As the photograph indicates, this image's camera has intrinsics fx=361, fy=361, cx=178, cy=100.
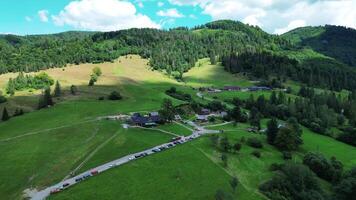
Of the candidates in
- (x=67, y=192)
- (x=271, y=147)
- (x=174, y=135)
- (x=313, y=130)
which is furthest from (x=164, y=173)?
(x=313, y=130)

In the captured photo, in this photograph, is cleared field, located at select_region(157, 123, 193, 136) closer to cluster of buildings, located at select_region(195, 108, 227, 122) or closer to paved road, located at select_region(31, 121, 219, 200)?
paved road, located at select_region(31, 121, 219, 200)

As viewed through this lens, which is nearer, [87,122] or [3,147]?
[3,147]

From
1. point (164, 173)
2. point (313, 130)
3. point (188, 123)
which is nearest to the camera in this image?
point (164, 173)

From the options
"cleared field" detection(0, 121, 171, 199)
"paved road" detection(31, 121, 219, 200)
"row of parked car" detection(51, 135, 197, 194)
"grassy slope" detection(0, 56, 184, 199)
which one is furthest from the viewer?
"grassy slope" detection(0, 56, 184, 199)

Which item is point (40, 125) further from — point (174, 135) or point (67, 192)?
point (67, 192)

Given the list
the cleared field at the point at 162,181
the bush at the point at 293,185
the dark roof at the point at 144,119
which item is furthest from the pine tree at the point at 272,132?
the dark roof at the point at 144,119

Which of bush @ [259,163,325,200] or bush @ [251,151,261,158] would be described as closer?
bush @ [259,163,325,200]

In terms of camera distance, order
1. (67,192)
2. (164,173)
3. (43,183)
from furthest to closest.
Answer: (164,173) < (43,183) < (67,192)

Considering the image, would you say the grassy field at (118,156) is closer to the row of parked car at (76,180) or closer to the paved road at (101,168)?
the row of parked car at (76,180)

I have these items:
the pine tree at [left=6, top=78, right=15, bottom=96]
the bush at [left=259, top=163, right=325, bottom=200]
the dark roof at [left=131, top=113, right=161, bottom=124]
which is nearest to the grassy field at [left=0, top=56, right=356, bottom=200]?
the bush at [left=259, top=163, right=325, bottom=200]

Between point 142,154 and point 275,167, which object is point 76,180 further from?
point 275,167

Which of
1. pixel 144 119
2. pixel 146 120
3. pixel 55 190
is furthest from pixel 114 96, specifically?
pixel 55 190
